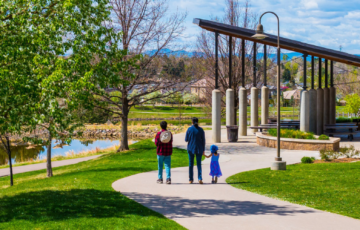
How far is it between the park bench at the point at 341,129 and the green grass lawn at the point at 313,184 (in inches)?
403

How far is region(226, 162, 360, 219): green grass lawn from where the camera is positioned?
30.4ft

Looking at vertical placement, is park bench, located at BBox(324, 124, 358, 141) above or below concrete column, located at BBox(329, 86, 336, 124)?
below

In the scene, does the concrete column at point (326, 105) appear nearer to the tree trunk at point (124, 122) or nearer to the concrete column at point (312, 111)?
the concrete column at point (312, 111)

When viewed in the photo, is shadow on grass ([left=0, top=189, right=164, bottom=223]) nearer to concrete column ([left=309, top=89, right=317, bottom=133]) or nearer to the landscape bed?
the landscape bed

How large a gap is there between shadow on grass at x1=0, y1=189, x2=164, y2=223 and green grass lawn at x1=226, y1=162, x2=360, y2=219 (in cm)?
369

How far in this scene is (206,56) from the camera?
33.5m

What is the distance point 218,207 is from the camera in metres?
8.91

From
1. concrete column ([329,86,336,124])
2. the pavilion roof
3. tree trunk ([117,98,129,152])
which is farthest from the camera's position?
concrete column ([329,86,336,124])

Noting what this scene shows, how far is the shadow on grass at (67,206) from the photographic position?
8.30 metres

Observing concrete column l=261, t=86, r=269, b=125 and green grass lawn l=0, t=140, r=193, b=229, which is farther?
concrete column l=261, t=86, r=269, b=125

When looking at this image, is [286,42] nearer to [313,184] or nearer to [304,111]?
[304,111]

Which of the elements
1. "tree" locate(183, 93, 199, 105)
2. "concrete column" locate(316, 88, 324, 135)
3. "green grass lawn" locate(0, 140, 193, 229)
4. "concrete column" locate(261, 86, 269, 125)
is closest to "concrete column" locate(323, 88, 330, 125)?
"concrete column" locate(316, 88, 324, 135)

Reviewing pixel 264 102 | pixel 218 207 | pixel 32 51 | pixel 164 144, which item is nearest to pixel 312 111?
pixel 264 102

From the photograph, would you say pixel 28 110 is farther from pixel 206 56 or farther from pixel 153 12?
pixel 206 56
